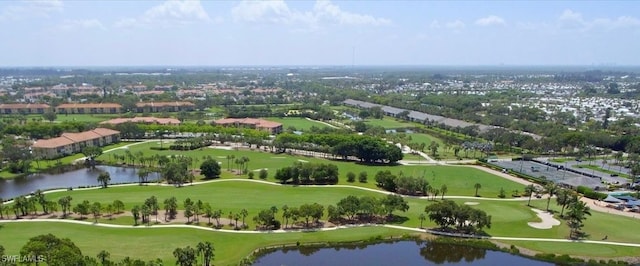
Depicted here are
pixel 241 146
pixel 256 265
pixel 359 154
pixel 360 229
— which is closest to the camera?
pixel 256 265

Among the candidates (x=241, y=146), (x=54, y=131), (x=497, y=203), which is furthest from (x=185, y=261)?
(x=54, y=131)

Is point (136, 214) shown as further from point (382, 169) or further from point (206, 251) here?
point (382, 169)

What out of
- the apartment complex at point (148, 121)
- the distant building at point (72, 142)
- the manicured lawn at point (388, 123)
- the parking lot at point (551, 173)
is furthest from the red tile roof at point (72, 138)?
the parking lot at point (551, 173)

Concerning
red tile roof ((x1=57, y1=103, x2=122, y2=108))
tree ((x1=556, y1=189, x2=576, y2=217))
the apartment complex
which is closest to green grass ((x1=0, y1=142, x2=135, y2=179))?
the apartment complex

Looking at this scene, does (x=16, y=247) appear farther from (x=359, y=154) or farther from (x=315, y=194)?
(x=359, y=154)

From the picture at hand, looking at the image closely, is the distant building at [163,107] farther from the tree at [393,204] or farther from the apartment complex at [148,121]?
the tree at [393,204]

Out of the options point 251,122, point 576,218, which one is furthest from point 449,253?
point 251,122
